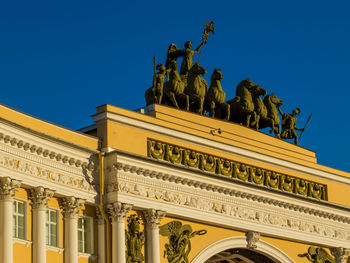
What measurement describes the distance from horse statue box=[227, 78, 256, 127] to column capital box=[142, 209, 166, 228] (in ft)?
20.5

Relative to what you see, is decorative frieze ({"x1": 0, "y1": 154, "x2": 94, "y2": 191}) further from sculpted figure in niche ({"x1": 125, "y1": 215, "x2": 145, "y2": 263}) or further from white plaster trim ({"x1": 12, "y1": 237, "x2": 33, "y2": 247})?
white plaster trim ({"x1": 12, "y1": 237, "x2": 33, "y2": 247})

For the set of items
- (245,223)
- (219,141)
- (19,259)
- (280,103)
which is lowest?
(19,259)

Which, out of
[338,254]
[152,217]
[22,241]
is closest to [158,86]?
[152,217]

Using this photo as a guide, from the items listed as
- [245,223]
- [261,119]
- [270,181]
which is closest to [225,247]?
[245,223]

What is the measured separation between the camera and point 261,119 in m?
35.0

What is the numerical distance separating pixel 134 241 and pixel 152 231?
2.42 feet

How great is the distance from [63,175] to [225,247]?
6969 millimetres

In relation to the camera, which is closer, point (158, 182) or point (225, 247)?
point (158, 182)

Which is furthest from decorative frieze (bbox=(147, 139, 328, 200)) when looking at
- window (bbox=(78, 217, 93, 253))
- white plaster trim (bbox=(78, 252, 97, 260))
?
white plaster trim (bbox=(78, 252, 97, 260))

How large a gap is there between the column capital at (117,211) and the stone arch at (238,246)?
134 inches

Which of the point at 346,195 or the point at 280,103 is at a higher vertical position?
the point at 280,103

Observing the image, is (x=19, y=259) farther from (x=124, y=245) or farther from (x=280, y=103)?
(x=280, y=103)

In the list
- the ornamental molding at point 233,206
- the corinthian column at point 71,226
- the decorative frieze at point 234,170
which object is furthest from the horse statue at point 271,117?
the corinthian column at point 71,226

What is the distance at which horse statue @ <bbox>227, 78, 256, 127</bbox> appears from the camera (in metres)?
34.1
